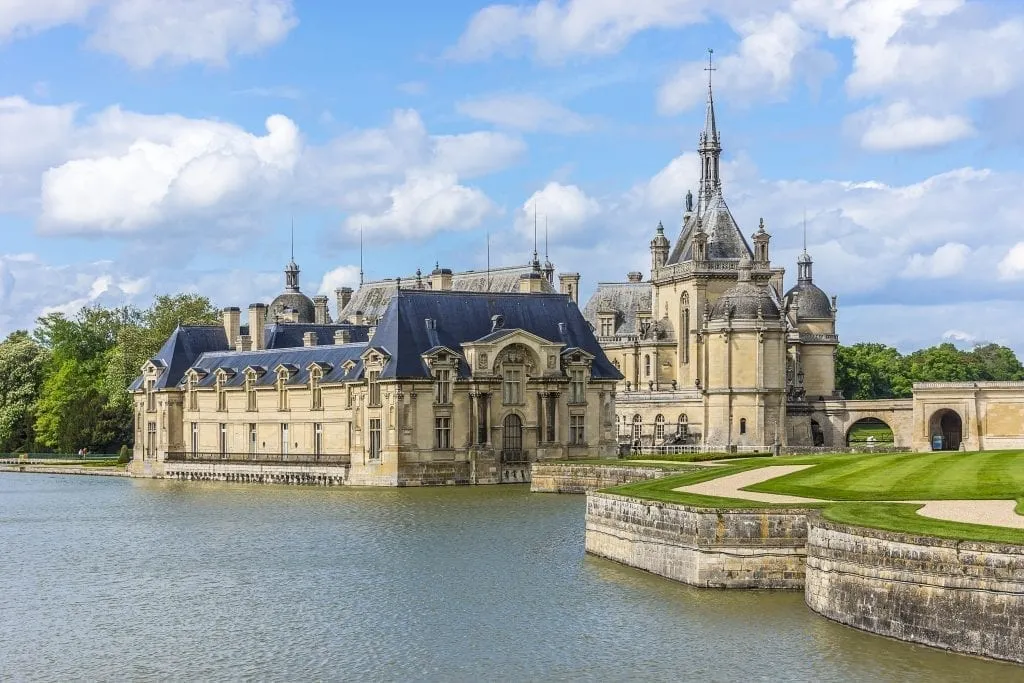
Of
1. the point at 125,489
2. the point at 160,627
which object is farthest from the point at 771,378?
the point at 160,627

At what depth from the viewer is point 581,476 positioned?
7250cm

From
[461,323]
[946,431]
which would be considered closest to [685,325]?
[946,431]

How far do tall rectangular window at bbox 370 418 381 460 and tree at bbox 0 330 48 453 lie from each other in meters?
49.9

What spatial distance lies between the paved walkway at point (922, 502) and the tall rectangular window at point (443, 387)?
25.9m

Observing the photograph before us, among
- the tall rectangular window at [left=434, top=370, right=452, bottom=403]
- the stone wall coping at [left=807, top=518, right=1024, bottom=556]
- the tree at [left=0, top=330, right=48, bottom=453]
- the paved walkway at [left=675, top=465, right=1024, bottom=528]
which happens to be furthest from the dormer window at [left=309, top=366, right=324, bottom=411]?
the stone wall coping at [left=807, top=518, right=1024, bottom=556]

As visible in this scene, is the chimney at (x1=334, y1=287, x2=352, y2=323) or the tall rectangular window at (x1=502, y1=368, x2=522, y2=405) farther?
the chimney at (x1=334, y1=287, x2=352, y2=323)

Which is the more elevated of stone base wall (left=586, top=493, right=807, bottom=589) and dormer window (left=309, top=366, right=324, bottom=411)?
dormer window (left=309, top=366, right=324, bottom=411)

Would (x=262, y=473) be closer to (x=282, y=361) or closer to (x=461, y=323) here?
(x=282, y=361)

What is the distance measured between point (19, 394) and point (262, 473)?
42.0 meters

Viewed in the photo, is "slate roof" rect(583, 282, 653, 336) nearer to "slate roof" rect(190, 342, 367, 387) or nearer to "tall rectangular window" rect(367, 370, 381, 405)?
"slate roof" rect(190, 342, 367, 387)

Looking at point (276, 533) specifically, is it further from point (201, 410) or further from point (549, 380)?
point (201, 410)

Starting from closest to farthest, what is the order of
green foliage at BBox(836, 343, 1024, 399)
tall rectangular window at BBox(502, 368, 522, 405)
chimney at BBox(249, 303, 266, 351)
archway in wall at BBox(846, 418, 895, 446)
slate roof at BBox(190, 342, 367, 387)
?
tall rectangular window at BBox(502, 368, 522, 405) < slate roof at BBox(190, 342, 367, 387) < chimney at BBox(249, 303, 266, 351) < archway in wall at BBox(846, 418, 895, 446) < green foliage at BBox(836, 343, 1024, 399)

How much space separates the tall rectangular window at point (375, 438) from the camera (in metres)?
79.9

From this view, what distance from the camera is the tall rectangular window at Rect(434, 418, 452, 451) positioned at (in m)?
79.5
